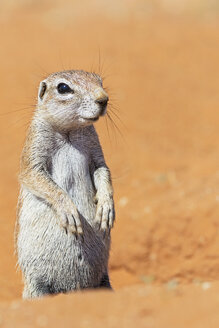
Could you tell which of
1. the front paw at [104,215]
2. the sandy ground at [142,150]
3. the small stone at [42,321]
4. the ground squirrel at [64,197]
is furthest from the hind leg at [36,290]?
the small stone at [42,321]

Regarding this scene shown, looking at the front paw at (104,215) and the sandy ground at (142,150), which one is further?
the front paw at (104,215)

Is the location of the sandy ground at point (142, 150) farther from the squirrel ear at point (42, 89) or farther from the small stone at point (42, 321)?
the squirrel ear at point (42, 89)

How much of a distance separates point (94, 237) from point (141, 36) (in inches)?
407

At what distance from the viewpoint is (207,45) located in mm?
15547

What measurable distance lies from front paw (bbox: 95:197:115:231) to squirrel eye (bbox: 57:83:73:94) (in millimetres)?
1073

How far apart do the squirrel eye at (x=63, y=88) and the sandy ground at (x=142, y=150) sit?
1.54 feet

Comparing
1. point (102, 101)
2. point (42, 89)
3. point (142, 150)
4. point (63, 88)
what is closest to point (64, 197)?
point (102, 101)

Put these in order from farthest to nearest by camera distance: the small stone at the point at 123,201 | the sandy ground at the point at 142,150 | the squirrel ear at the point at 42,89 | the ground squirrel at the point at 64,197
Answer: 1. the small stone at the point at 123,201
2. the squirrel ear at the point at 42,89
3. the ground squirrel at the point at 64,197
4. the sandy ground at the point at 142,150

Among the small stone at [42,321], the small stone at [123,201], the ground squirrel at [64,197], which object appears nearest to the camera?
the small stone at [42,321]

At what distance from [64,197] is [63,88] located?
103 centimetres

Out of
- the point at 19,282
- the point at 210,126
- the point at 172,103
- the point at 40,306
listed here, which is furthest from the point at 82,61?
the point at 40,306

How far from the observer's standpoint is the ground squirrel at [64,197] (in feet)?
20.5

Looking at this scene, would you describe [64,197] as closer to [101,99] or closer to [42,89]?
[101,99]

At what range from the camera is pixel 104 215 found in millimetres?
6266
